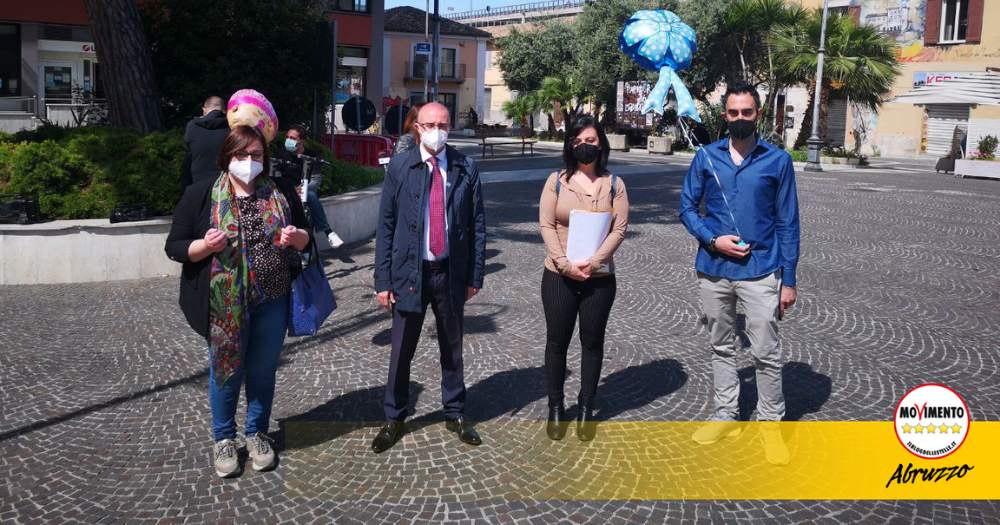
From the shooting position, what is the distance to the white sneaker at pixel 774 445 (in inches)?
165

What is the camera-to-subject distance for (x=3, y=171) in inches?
348

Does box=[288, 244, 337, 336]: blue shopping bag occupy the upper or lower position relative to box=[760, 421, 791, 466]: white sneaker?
upper

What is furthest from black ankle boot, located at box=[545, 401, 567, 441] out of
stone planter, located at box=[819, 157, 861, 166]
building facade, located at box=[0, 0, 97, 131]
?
stone planter, located at box=[819, 157, 861, 166]

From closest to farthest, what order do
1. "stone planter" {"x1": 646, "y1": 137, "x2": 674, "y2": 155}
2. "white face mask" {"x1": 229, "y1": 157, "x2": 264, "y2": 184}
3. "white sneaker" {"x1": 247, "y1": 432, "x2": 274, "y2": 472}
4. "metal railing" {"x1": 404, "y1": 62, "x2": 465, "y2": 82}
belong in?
"white face mask" {"x1": 229, "y1": 157, "x2": 264, "y2": 184}, "white sneaker" {"x1": 247, "y1": 432, "x2": 274, "y2": 472}, "stone planter" {"x1": 646, "y1": 137, "x2": 674, "y2": 155}, "metal railing" {"x1": 404, "y1": 62, "x2": 465, "y2": 82}

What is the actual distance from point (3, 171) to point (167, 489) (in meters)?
6.54

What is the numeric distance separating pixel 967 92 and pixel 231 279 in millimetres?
26854

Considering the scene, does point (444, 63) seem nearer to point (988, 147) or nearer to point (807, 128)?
point (807, 128)

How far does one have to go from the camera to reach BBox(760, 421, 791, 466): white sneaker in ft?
13.8

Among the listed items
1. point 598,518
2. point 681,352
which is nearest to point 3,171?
point 681,352

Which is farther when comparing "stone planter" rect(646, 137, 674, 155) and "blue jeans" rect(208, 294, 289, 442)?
"stone planter" rect(646, 137, 674, 155)

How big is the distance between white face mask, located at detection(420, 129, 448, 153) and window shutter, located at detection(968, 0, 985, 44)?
114ft

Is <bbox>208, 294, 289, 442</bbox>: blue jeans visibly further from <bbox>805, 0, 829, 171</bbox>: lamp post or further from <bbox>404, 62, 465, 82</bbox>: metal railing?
<bbox>404, 62, 465, 82</bbox>: metal railing

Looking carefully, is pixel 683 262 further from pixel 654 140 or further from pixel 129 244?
pixel 654 140

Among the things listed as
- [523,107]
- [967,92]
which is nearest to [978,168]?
[967,92]
